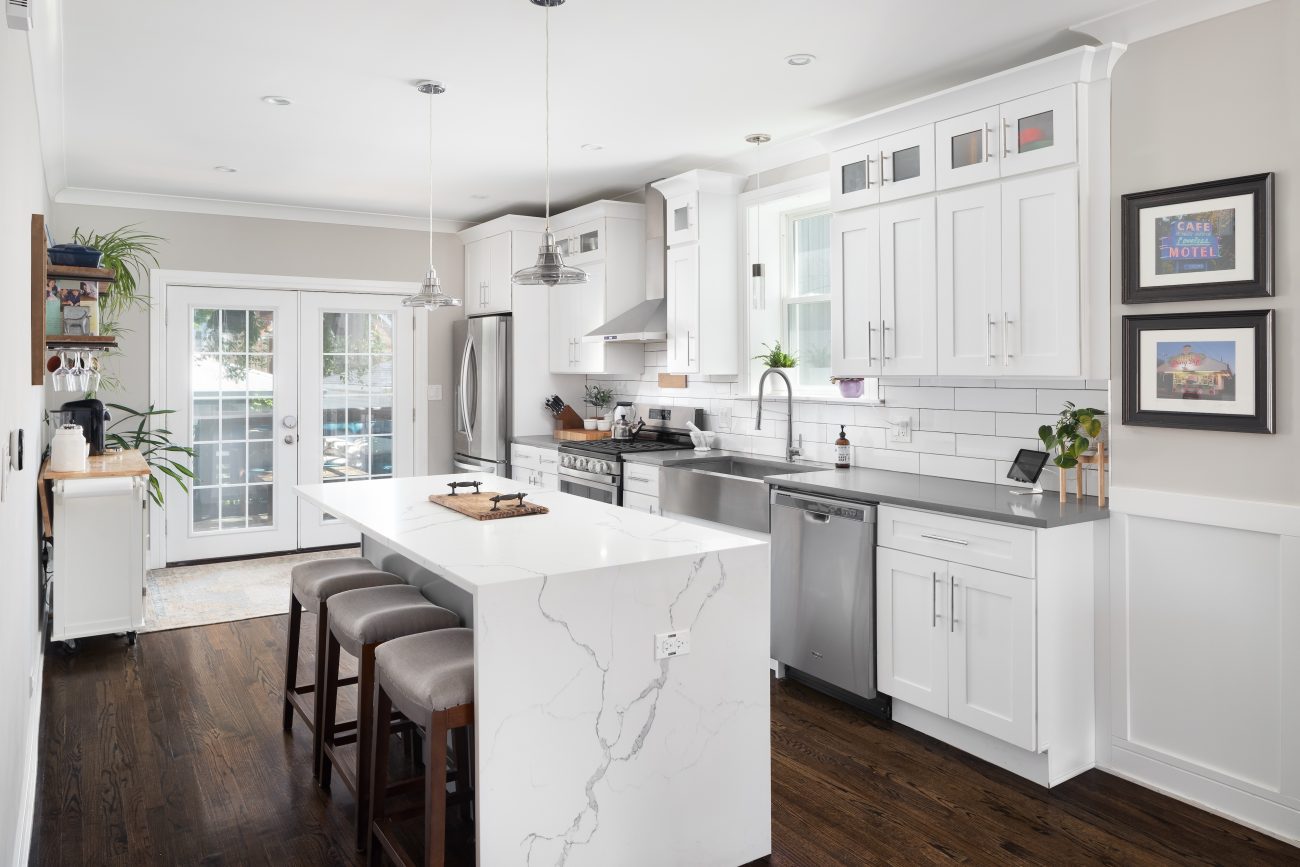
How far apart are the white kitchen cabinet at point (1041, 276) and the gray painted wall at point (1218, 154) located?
0.44 feet

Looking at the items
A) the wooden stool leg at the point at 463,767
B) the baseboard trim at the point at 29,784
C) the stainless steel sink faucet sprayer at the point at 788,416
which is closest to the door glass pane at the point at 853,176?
the stainless steel sink faucet sprayer at the point at 788,416

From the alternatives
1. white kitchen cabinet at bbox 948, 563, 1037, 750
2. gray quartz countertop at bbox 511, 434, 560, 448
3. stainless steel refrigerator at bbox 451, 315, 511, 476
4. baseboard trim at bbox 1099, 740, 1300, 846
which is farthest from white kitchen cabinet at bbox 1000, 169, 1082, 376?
stainless steel refrigerator at bbox 451, 315, 511, 476

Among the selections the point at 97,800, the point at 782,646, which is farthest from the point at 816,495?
the point at 97,800

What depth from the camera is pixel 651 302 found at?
545 cm

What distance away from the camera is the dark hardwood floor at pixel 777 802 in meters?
2.57

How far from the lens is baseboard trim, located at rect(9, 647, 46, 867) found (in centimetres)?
241

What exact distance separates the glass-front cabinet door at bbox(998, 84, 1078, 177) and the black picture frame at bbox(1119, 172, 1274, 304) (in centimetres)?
28

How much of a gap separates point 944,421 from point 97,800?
3510 mm

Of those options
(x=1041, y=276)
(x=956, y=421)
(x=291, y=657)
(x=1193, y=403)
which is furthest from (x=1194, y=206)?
(x=291, y=657)

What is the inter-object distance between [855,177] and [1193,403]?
166 centimetres

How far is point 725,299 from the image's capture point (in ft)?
16.3

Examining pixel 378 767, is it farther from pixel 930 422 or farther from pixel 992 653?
pixel 930 422

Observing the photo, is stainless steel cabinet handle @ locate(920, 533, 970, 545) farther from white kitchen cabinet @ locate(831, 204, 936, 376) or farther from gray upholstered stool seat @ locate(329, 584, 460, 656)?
gray upholstered stool seat @ locate(329, 584, 460, 656)

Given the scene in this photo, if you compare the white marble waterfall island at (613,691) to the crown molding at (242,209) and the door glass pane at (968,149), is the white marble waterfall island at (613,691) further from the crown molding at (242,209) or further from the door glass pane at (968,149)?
the crown molding at (242,209)
